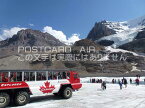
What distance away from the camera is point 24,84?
1473 cm

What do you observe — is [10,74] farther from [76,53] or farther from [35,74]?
[76,53]

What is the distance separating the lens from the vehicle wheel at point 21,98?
1429 centimetres

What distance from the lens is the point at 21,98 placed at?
1455 centimetres

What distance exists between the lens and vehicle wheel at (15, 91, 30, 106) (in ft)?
46.9

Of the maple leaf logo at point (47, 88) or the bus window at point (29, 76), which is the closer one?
the bus window at point (29, 76)

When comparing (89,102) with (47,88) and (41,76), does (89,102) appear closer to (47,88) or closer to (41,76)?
(47,88)

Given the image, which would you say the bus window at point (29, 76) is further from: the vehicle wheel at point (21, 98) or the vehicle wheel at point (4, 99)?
the vehicle wheel at point (4, 99)

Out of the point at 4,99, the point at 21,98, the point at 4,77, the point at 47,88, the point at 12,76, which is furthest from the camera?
the point at 47,88

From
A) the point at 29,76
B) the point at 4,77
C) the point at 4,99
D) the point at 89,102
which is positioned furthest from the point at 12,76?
the point at 89,102

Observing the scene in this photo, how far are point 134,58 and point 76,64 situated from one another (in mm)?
42580

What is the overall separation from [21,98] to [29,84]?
1.23 meters

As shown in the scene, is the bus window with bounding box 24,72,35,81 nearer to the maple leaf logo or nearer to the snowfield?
the maple leaf logo

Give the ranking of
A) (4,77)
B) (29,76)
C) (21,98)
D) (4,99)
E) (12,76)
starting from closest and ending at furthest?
(4,99)
(4,77)
(12,76)
(21,98)
(29,76)

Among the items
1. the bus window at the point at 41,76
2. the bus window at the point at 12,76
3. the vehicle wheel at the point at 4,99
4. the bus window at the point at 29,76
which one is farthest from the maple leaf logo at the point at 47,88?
the vehicle wheel at the point at 4,99
